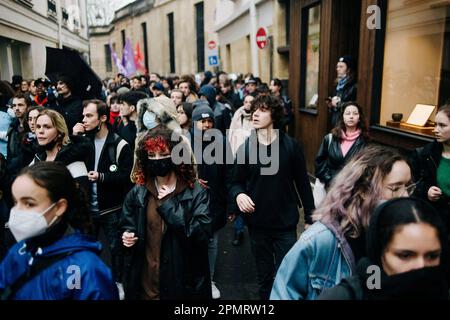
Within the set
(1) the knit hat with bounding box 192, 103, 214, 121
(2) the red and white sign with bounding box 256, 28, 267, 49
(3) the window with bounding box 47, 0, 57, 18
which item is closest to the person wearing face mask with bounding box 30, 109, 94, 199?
(1) the knit hat with bounding box 192, 103, 214, 121

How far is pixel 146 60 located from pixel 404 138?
40746mm

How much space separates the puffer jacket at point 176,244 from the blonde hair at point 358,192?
920 millimetres

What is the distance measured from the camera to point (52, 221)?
2043 millimetres

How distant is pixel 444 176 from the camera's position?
3.59 metres

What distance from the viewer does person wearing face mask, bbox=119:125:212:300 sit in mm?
2824

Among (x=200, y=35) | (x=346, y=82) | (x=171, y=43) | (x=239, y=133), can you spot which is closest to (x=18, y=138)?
(x=239, y=133)

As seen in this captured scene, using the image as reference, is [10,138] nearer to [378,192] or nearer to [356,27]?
[378,192]

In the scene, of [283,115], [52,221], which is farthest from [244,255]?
[52,221]

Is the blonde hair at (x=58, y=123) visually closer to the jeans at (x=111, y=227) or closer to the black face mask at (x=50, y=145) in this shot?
the black face mask at (x=50, y=145)

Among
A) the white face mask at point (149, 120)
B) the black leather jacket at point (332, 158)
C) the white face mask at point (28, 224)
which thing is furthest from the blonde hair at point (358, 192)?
the white face mask at point (149, 120)

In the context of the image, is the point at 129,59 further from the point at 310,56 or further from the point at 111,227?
the point at 111,227

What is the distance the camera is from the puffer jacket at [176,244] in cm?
282

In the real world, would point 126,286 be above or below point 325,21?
below
